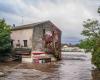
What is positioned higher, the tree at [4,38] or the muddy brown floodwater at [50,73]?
the tree at [4,38]

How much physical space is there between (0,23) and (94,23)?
2038 centimetres

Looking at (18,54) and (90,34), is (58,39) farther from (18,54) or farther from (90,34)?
(90,34)

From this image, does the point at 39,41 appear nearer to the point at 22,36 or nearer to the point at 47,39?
the point at 47,39

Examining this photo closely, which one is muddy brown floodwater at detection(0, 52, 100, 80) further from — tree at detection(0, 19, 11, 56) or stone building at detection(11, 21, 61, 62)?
stone building at detection(11, 21, 61, 62)

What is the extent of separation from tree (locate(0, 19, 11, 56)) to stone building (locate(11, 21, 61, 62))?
11.3 ft

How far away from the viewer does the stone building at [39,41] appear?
188ft

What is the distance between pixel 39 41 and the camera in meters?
59.5

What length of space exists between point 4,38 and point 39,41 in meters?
7.66

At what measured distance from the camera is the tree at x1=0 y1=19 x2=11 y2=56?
54.3 metres

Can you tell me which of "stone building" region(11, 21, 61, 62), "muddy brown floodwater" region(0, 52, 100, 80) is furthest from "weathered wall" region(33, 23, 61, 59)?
"muddy brown floodwater" region(0, 52, 100, 80)

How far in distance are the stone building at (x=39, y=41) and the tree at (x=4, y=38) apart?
3452 mm

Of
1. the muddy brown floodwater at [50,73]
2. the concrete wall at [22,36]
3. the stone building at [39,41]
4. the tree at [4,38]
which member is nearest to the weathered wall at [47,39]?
the stone building at [39,41]

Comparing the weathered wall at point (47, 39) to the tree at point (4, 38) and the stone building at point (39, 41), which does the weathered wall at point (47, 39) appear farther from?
the tree at point (4, 38)

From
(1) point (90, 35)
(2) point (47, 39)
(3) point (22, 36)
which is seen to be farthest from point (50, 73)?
(3) point (22, 36)
